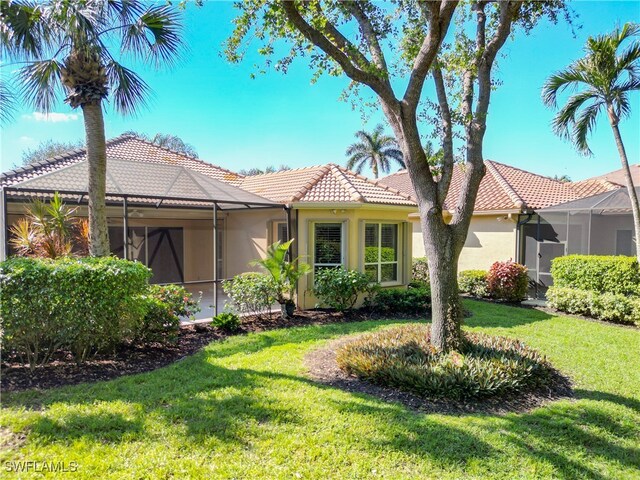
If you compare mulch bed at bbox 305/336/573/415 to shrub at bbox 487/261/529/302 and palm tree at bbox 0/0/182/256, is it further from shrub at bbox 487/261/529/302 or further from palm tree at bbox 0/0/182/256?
shrub at bbox 487/261/529/302

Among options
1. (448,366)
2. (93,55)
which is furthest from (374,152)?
(448,366)

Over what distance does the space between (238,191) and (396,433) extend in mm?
9206

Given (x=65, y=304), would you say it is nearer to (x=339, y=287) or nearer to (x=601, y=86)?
(x=339, y=287)

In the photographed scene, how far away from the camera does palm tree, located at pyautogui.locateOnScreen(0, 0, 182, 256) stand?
22.6ft

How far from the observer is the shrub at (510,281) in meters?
14.1

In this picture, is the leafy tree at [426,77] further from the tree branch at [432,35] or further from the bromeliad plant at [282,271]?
the bromeliad plant at [282,271]

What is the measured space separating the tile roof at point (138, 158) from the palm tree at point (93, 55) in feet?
16.6

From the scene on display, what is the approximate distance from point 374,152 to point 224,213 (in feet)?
96.1

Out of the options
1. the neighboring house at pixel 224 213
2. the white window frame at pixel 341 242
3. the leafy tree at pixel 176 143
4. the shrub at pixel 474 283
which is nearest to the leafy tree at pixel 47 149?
the leafy tree at pixel 176 143

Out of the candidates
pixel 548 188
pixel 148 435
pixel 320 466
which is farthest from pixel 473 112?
pixel 548 188

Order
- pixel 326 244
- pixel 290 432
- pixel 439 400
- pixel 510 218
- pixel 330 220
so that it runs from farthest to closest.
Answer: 1. pixel 510 218
2. pixel 326 244
3. pixel 330 220
4. pixel 439 400
5. pixel 290 432

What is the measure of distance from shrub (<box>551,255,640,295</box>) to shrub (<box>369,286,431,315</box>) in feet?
16.0

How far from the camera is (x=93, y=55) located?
293 inches

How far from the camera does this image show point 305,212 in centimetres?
1223
